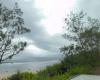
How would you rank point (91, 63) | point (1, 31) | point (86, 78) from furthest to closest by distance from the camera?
point (91, 63) < point (1, 31) < point (86, 78)

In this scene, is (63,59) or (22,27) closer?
(22,27)

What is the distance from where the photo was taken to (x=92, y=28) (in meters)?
25.4

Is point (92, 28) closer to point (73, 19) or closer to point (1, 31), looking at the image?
point (73, 19)

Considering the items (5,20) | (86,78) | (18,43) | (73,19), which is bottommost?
(86,78)

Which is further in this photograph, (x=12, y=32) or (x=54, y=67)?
(x=54, y=67)

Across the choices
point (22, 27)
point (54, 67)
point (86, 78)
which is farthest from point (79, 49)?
point (86, 78)

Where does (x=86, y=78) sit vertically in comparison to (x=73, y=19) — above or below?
below

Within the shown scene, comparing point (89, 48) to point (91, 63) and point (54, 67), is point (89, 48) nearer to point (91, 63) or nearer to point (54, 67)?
point (91, 63)

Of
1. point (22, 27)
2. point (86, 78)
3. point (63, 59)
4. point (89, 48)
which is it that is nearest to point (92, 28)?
point (89, 48)

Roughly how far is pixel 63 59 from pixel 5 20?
11640mm

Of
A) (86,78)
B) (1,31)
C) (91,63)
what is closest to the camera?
(86,78)

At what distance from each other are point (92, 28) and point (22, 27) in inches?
443

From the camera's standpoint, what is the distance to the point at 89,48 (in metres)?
25.5

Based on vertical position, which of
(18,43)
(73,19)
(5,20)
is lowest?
(18,43)
